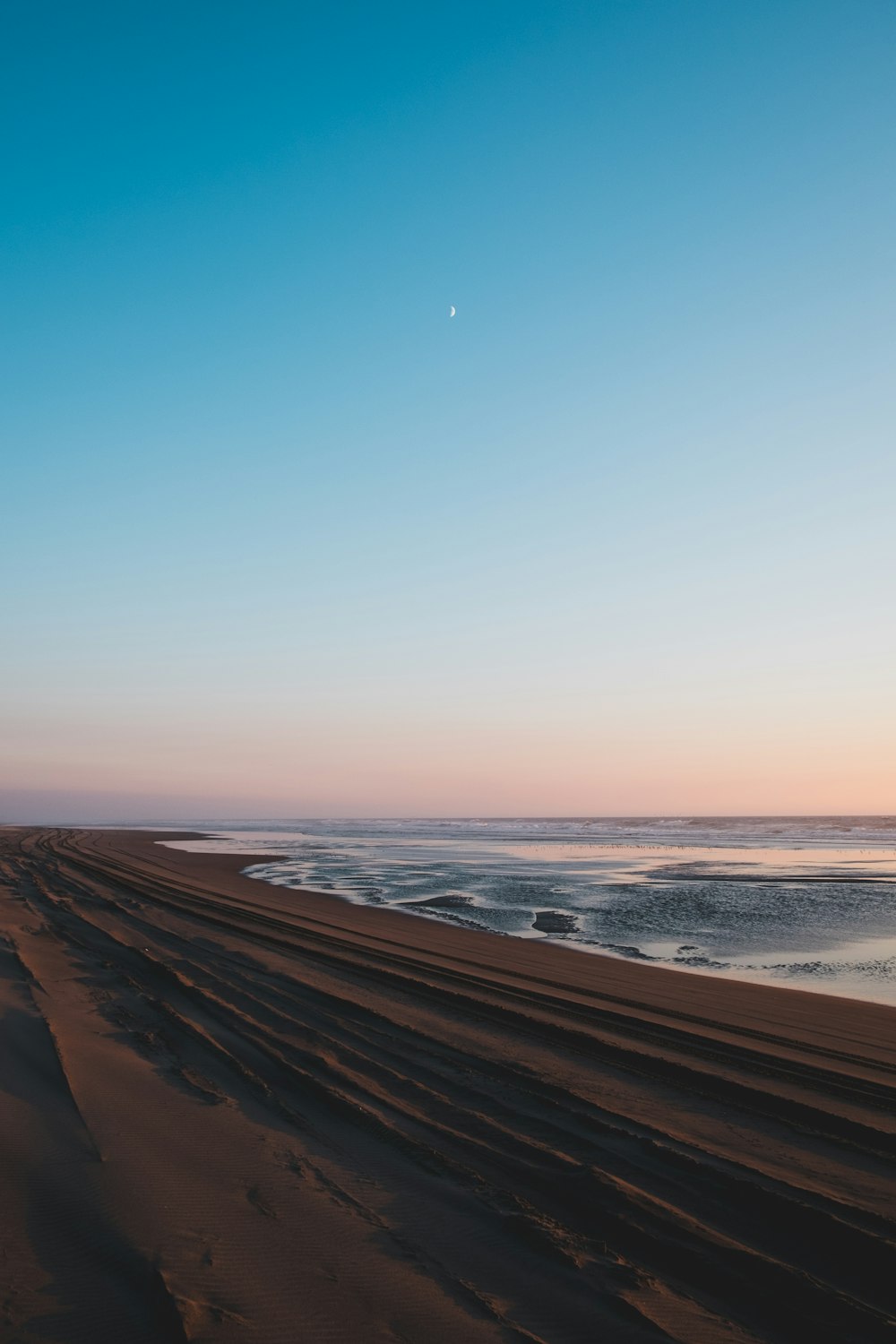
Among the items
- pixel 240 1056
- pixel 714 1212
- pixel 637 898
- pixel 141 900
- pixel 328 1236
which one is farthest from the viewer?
pixel 637 898

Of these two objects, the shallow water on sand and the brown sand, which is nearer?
the brown sand

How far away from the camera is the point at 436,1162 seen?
486 centimetres

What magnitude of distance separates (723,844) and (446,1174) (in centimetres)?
5153

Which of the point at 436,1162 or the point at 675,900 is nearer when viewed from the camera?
the point at 436,1162

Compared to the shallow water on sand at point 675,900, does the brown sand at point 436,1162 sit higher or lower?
higher

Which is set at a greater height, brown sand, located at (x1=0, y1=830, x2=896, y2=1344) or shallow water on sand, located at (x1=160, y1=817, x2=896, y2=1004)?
brown sand, located at (x1=0, y1=830, x2=896, y2=1344)

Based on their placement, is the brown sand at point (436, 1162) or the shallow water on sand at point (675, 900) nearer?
the brown sand at point (436, 1162)

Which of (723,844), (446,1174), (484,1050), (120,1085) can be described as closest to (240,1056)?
(120,1085)

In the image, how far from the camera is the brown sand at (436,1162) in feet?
11.3

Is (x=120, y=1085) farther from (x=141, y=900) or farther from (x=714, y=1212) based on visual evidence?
(x=141, y=900)

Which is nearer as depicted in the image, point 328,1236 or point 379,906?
point 328,1236

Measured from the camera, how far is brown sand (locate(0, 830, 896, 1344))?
343cm

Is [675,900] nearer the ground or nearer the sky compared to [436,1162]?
nearer the ground

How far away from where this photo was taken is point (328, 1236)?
3.98 m
